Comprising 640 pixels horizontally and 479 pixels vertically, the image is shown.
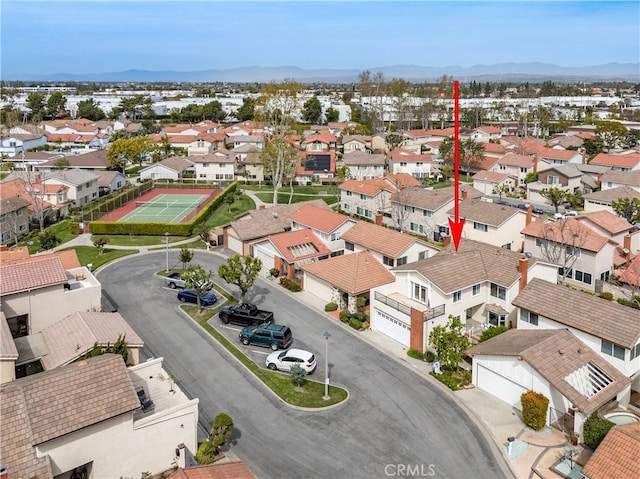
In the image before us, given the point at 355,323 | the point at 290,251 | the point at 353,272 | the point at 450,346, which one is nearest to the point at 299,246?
the point at 290,251

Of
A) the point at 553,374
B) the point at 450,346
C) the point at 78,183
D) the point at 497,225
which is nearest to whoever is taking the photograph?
the point at 553,374

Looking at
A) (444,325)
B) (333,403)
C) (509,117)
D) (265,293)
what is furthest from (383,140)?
(333,403)

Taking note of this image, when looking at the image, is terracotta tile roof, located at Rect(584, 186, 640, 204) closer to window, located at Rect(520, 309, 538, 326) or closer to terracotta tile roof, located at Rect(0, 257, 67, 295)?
window, located at Rect(520, 309, 538, 326)

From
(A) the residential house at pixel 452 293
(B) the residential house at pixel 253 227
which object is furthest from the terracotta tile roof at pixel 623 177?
(B) the residential house at pixel 253 227

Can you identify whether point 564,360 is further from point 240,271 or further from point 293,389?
point 240,271

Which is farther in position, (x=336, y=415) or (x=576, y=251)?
(x=576, y=251)

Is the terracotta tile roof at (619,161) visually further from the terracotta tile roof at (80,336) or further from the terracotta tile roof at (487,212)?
the terracotta tile roof at (80,336)

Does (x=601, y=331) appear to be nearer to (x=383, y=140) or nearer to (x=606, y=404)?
(x=606, y=404)
